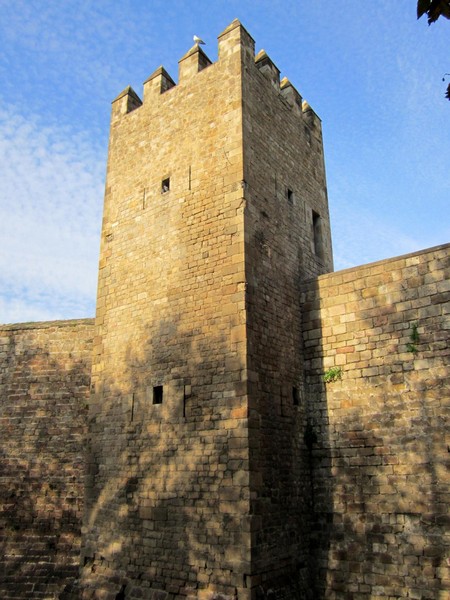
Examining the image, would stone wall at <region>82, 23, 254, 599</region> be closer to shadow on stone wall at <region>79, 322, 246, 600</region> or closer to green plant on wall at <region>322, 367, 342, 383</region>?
shadow on stone wall at <region>79, 322, 246, 600</region>

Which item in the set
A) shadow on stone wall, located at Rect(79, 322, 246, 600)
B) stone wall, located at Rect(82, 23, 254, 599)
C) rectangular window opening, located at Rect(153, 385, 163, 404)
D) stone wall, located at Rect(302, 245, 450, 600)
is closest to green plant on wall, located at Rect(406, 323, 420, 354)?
stone wall, located at Rect(302, 245, 450, 600)

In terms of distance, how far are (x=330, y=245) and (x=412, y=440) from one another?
542 cm

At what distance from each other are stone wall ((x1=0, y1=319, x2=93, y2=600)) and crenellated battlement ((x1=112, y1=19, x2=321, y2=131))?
5.63m

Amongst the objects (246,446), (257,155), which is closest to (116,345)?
(246,446)

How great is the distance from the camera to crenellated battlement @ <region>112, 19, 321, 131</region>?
1011 cm

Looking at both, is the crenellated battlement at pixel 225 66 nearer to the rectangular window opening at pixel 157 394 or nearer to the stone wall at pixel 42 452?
the stone wall at pixel 42 452

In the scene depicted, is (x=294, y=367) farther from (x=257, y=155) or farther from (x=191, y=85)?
(x=191, y=85)

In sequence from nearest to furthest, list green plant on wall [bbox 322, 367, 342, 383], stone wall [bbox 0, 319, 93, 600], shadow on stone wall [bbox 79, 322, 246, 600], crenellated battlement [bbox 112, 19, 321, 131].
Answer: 1. shadow on stone wall [bbox 79, 322, 246, 600]
2. green plant on wall [bbox 322, 367, 342, 383]
3. crenellated battlement [bbox 112, 19, 321, 131]
4. stone wall [bbox 0, 319, 93, 600]

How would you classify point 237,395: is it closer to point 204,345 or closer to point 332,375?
point 204,345

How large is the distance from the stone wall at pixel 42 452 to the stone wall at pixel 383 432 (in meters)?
5.65

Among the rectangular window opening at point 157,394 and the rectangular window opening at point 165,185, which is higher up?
the rectangular window opening at point 165,185

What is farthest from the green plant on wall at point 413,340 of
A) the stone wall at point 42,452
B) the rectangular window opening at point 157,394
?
the stone wall at point 42,452

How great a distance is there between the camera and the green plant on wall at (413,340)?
8.29 meters

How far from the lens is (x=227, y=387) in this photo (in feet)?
26.4
